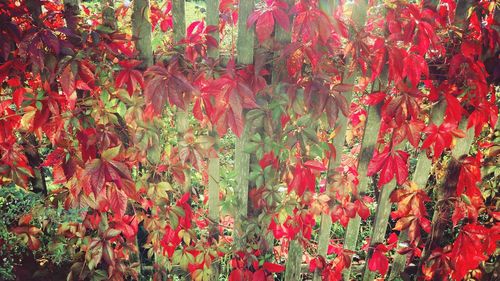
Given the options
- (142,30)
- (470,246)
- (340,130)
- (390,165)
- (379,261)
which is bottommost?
(379,261)

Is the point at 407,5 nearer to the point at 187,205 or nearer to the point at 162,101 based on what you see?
the point at 162,101

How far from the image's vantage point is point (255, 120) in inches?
62.0

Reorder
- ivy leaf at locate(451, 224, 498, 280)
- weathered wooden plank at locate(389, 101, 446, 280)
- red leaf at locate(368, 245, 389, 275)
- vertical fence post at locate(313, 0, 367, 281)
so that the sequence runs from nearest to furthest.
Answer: vertical fence post at locate(313, 0, 367, 281)
weathered wooden plank at locate(389, 101, 446, 280)
ivy leaf at locate(451, 224, 498, 280)
red leaf at locate(368, 245, 389, 275)

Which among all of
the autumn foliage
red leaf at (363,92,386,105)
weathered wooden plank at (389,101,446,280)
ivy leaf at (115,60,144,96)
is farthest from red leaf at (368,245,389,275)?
ivy leaf at (115,60,144,96)

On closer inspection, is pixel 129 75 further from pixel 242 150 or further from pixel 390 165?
pixel 390 165

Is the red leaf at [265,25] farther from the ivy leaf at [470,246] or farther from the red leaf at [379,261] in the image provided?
the ivy leaf at [470,246]

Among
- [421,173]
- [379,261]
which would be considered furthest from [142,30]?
[379,261]

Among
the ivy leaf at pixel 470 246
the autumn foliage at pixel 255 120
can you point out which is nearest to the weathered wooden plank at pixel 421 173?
the autumn foliage at pixel 255 120

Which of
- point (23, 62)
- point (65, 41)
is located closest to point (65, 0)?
point (65, 41)

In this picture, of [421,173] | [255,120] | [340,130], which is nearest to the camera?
[255,120]

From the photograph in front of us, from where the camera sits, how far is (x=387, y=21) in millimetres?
1466

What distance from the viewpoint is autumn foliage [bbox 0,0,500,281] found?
141cm

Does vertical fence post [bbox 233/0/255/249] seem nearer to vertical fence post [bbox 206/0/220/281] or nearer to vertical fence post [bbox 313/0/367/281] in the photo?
vertical fence post [bbox 206/0/220/281]

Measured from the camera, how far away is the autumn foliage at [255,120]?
141 cm
